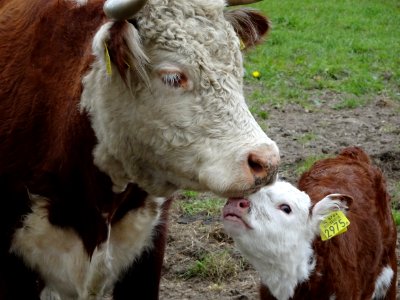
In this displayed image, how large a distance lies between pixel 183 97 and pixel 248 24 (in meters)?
0.80

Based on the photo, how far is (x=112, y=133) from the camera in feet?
12.6

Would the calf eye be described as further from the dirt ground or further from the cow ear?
the dirt ground

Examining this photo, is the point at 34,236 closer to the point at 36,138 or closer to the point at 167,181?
the point at 36,138

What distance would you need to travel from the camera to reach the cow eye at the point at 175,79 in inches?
142

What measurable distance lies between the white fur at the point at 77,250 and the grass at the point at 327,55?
5.80 meters

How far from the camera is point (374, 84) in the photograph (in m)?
11.1

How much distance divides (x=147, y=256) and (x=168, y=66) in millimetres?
1362

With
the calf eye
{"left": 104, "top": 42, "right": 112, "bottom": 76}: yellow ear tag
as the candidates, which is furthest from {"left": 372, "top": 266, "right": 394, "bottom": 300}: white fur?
{"left": 104, "top": 42, "right": 112, "bottom": 76}: yellow ear tag

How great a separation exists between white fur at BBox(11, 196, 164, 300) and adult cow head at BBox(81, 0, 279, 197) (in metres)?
0.61

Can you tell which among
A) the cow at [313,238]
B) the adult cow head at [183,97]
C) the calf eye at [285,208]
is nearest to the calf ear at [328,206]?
the cow at [313,238]

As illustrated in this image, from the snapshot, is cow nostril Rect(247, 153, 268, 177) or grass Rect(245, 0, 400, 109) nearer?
cow nostril Rect(247, 153, 268, 177)

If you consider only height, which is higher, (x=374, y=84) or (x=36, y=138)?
(x=36, y=138)

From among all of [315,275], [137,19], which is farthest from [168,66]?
[315,275]

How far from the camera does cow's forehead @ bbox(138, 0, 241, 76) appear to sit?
362 centimetres
